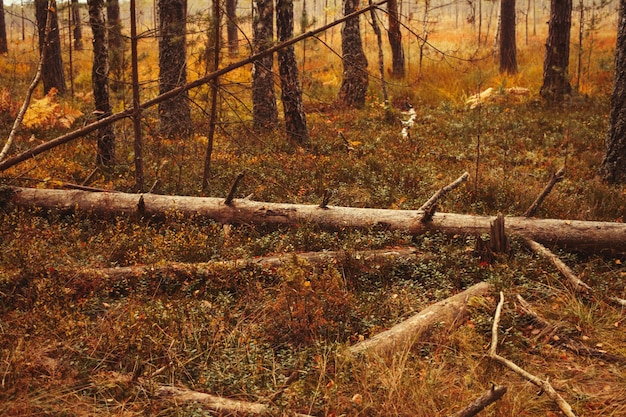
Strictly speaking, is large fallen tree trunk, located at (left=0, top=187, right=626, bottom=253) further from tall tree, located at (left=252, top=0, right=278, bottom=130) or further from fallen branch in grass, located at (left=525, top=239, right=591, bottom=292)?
tall tree, located at (left=252, top=0, right=278, bottom=130)

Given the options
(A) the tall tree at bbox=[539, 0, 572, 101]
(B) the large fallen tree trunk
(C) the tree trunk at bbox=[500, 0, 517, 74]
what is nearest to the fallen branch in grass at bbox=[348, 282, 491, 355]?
(B) the large fallen tree trunk

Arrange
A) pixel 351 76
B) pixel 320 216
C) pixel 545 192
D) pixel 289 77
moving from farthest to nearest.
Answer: pixel 351 76 → pixel 289 77 → pixel 320 216 → pixel 545 192

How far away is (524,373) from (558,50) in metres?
11.6

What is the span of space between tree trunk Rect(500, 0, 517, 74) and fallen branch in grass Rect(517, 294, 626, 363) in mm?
13432

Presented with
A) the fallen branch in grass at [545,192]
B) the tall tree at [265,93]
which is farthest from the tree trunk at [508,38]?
the fallen branch in grass at [545,192]

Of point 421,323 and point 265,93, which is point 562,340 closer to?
point 421,323

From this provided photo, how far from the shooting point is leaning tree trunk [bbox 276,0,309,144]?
10227 mm

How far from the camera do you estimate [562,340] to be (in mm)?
4203

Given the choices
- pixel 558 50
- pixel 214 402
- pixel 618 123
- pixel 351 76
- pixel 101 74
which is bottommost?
pixel 214 402

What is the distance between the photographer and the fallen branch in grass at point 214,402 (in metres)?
3.22

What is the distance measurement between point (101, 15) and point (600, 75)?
1415 cm

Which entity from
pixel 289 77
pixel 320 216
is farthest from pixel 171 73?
pixel 320 216

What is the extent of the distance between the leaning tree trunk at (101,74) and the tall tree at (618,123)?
787 centimetres

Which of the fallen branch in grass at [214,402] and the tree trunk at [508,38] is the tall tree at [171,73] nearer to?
the fallen branch in grass at [214,402]
